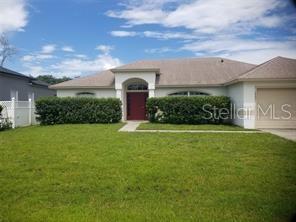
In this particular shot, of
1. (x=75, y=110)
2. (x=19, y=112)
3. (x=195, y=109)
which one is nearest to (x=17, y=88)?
A: (x=19, y=112)

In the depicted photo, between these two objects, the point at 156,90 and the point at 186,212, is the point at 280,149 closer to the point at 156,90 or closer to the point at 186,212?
the point at 186,212

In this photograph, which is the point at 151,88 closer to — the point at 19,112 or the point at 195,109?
the point at 195,109

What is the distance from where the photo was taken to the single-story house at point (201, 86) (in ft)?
54.9

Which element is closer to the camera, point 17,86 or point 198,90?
point 198,90

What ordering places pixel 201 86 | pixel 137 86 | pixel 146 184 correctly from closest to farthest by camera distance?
pixel 146 184
pixel 201 86
pixel 137 86

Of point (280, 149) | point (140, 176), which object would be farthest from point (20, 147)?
point (280, 149)

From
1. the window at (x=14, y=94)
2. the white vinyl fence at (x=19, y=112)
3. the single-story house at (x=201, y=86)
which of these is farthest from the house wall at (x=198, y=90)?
the window at (x=14, y=94)

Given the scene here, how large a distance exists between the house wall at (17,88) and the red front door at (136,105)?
8912 millimetres

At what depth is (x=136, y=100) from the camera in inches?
932

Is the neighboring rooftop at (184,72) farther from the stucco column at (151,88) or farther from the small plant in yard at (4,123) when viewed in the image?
the small plant in yard at (4,123)

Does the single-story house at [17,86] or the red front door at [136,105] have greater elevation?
the single-story house at [17,86]

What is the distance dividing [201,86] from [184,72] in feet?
8.56

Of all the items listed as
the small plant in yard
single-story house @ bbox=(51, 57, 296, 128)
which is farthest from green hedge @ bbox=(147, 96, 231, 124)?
the small plant in yard

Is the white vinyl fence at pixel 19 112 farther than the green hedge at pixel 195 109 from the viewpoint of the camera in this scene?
No
